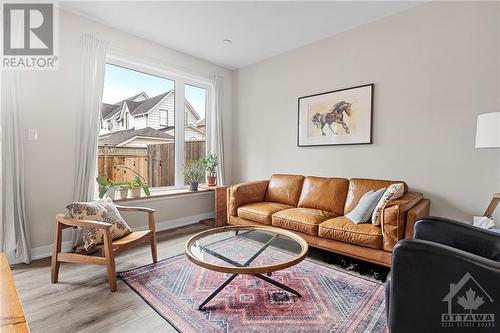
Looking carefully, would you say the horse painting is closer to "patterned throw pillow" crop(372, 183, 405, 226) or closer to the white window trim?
"patterned throw pillow" crop(372, 183, 405, 226)

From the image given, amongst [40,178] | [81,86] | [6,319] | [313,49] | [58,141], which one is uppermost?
[313,49]

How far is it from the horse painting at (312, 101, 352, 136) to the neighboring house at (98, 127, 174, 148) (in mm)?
2280

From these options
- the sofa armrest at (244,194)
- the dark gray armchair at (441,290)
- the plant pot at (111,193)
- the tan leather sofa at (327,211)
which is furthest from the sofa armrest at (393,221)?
the plant pot at (111,193)

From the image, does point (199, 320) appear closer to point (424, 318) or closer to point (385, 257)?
point (424, 318)

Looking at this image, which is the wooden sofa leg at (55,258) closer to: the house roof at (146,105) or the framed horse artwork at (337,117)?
the house roof at (146,105)

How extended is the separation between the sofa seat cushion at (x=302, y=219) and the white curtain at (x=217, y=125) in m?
1.85

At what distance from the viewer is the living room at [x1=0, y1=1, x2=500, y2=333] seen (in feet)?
5.51

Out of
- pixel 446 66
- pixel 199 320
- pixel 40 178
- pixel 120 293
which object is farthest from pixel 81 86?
pixel 446 66

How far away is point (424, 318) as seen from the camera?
1.15m

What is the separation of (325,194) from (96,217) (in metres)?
2.49

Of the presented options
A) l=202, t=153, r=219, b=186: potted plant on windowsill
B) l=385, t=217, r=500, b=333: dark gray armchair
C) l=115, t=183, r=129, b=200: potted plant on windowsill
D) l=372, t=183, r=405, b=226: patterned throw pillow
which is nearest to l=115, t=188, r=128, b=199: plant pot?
l=115, t=183, r=129, b=200: potted plant on windowsill

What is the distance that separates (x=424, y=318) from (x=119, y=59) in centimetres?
399

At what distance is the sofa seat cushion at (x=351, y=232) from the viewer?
226 cm

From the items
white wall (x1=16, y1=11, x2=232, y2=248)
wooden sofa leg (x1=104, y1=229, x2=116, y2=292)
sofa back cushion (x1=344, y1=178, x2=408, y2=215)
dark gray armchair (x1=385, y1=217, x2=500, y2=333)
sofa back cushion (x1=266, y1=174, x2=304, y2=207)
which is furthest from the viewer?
sofa back cushion (x1=266, y1=174, x2=304, y2=207)
